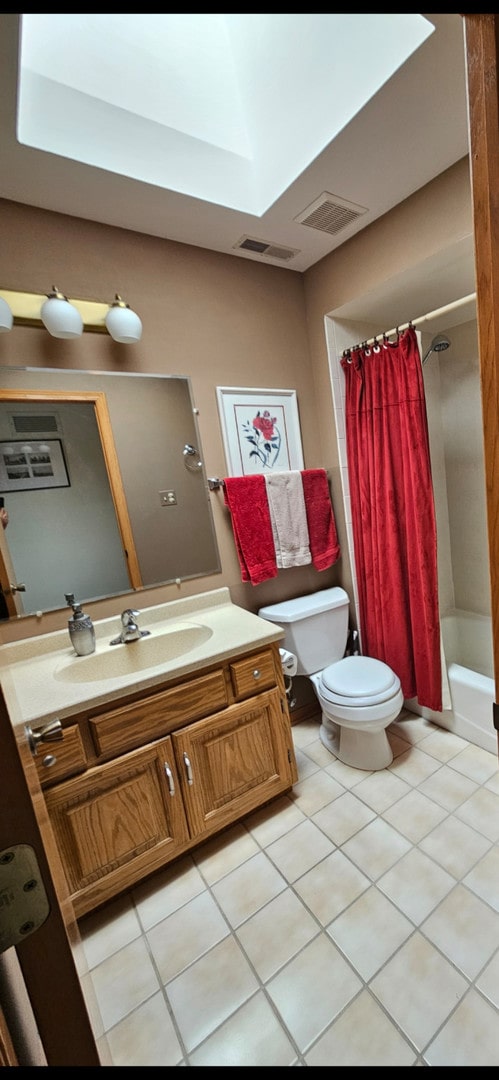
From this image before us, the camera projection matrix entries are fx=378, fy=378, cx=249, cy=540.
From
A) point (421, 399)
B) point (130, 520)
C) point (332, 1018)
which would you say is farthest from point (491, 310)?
point (130, 520)

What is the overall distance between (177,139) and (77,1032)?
1.06 meters

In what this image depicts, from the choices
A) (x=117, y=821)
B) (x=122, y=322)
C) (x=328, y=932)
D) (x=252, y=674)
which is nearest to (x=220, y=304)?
(x=122, y=322)

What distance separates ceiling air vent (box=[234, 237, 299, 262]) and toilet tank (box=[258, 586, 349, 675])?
1502 millimetres

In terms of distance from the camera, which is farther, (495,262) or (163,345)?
(163,345)

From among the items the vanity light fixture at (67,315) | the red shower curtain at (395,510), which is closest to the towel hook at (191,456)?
the vanity light fixture at (67,315)

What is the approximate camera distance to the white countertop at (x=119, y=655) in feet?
3.34

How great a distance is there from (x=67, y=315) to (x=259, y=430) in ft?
2.77

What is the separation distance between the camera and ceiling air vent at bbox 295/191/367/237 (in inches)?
50.2

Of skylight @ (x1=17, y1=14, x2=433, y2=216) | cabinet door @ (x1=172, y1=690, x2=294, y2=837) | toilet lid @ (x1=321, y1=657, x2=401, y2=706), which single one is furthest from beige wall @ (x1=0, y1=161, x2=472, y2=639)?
skylight @ (x1=17, y1=14, x2=433, y2=216)

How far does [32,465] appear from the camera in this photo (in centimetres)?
125

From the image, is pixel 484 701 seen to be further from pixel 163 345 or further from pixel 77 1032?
pixel 163 345

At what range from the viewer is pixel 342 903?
1.06 meters

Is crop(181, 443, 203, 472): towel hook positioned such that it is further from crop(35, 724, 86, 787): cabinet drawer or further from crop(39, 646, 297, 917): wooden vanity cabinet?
crop(35, 724, 86, 787): cabinet drawer
